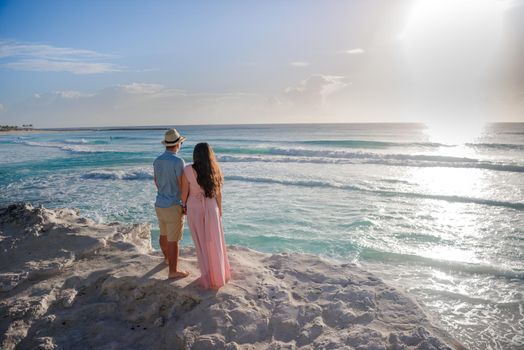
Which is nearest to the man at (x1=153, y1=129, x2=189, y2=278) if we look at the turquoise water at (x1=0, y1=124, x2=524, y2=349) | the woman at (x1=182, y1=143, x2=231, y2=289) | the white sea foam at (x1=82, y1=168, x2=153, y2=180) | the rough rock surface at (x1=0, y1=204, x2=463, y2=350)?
the woman at (x1=182, y1=143, x2=231, y2=289)

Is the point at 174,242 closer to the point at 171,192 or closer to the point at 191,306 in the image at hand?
the point at 171,192

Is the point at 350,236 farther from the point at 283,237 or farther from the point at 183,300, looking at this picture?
the point at 183,300

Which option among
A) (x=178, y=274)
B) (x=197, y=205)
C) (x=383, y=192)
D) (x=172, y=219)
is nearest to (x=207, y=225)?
(x=197, y=205)

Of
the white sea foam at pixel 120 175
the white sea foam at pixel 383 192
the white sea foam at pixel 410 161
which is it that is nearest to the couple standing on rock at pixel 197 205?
the white sea foam at pixel 383 192

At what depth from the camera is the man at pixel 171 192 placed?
4195 mm

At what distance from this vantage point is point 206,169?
3885 millimetres

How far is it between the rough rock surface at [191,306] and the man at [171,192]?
35 cm

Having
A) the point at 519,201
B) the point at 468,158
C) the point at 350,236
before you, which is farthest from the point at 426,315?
the point at 468,158

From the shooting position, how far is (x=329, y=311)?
12.6 ft

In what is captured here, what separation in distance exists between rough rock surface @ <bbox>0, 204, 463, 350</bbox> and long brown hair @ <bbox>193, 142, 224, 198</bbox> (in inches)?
48.0

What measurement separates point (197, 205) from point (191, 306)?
1.16 metres

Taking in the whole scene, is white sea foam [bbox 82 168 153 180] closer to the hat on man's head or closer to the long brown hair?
the hat on man's head

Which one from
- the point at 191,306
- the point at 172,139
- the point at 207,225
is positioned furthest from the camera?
the point at 172,139

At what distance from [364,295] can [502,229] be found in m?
5.95
